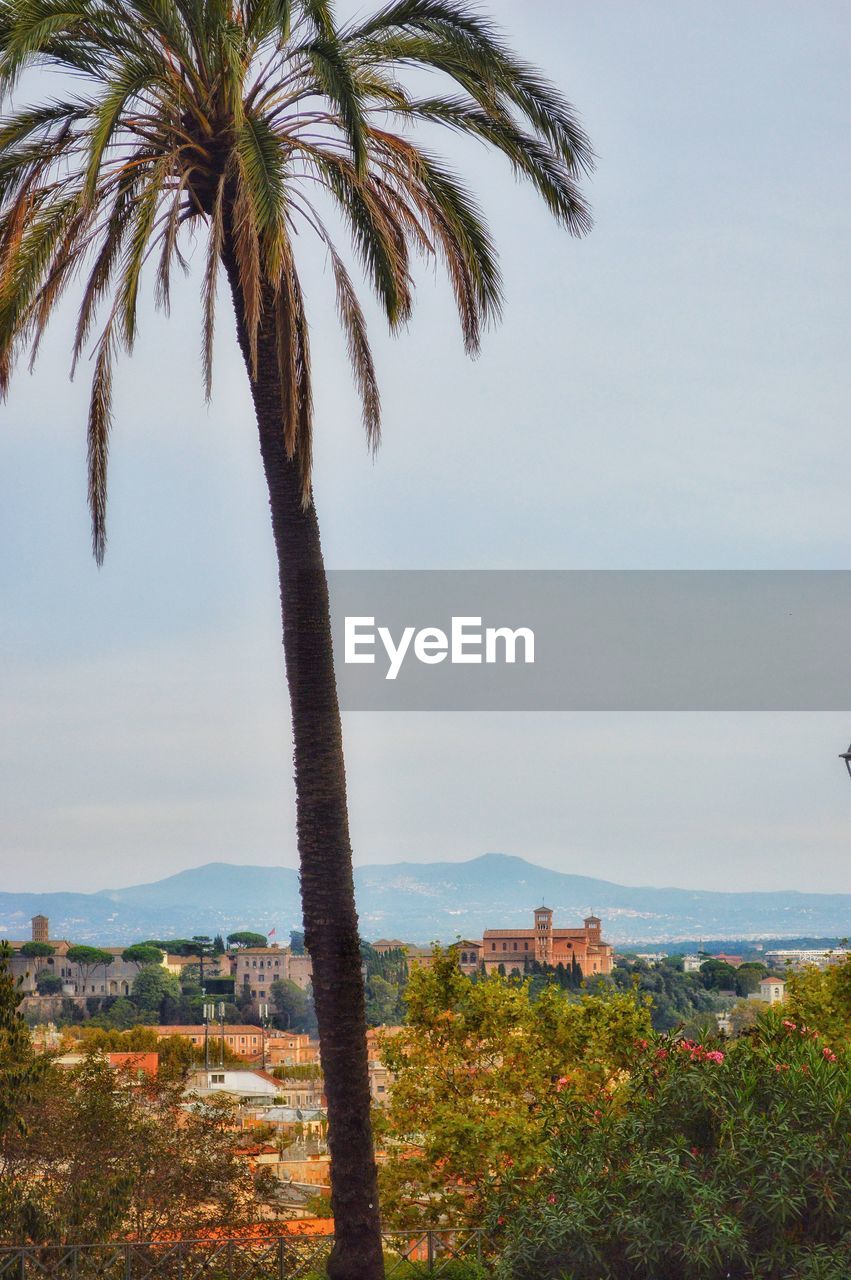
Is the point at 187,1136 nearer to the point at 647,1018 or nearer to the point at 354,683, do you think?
the point at 647,1018

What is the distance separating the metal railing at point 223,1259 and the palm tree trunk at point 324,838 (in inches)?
55.4

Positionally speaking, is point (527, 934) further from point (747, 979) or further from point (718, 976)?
point (718, 976)

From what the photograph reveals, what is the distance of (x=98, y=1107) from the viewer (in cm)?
2042

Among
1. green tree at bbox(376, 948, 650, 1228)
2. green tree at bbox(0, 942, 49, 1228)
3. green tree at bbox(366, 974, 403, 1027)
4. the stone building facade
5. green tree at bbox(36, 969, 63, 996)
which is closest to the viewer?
green tree at bbox(0, 942, 49, 1228)

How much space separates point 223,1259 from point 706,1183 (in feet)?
32.2

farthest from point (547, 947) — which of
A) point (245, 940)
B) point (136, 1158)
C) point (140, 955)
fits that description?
point (136, 1158)

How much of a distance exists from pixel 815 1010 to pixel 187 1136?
9279 millimetres

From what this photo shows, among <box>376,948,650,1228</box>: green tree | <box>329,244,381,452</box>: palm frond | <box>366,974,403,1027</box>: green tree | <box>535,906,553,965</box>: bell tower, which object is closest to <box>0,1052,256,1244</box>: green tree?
<box>376,948,650,1228</box>: green tree

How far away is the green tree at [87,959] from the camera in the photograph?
13438cm

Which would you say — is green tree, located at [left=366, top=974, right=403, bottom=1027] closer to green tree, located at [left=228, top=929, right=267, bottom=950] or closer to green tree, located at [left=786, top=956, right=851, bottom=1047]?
green tree, located at [left=786, top=956, right=851, bottom=1047]

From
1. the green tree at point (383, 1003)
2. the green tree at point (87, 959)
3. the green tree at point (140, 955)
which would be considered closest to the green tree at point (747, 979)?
the green tree at point (383, 1003)

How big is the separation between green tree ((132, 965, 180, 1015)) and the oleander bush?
10293 cm

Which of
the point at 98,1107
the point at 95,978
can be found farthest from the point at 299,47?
the point at 95,978

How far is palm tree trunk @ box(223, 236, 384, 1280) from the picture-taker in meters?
9.33
